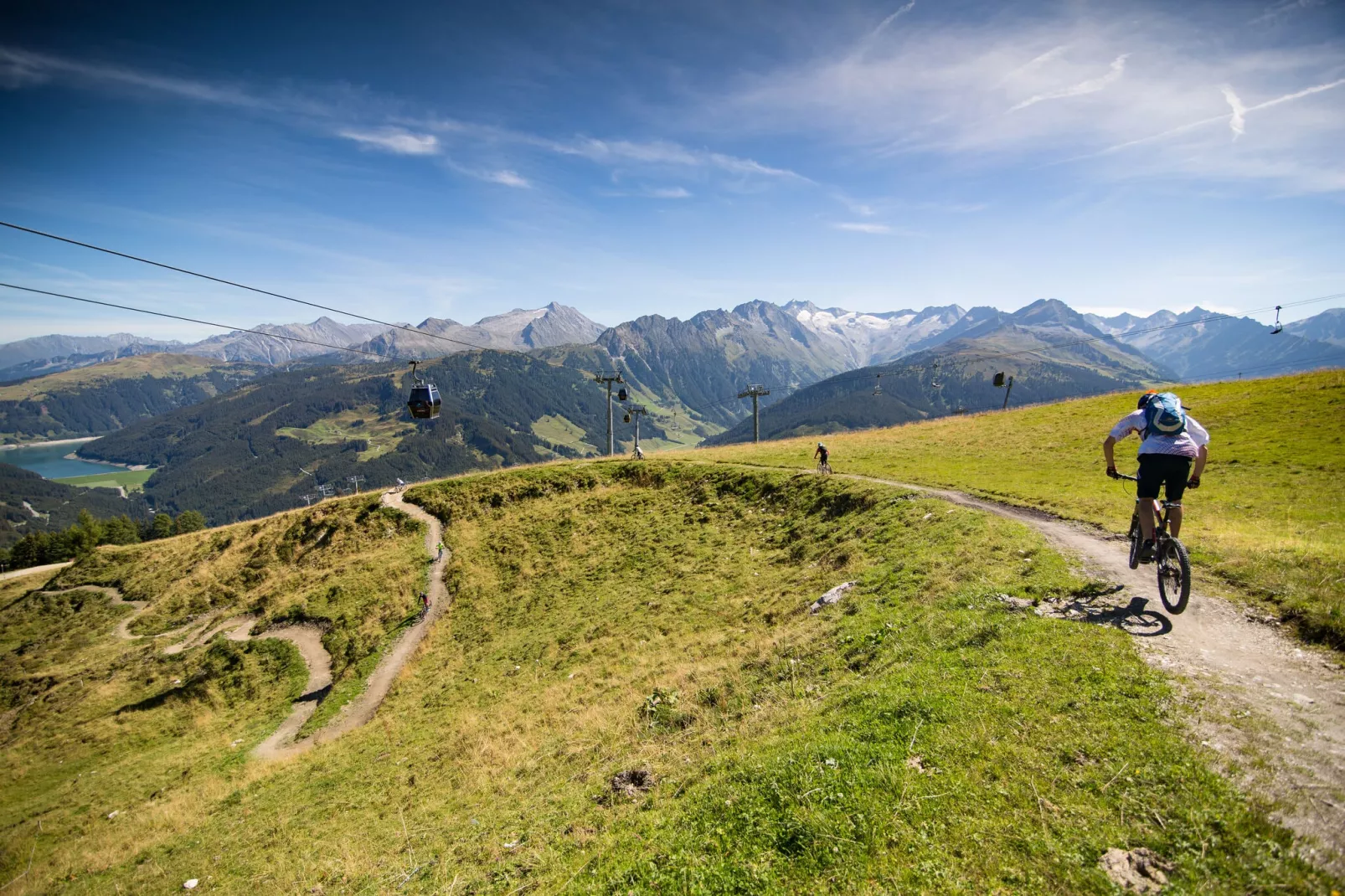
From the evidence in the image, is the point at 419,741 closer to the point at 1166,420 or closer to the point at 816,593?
the point at 816,593

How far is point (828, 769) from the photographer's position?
879cm

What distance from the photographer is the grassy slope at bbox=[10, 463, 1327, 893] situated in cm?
675

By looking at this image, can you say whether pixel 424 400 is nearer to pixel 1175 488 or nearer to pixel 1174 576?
pixel 1175 488

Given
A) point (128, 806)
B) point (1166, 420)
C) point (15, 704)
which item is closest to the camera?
point (1166, 420)

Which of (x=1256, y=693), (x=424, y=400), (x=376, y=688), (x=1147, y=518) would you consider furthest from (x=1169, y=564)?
(x=424, y=400)

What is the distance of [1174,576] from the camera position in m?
11.4

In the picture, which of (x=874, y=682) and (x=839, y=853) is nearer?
(x=839, y=853)

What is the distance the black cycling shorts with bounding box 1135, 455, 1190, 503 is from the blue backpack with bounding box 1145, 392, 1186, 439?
54cm

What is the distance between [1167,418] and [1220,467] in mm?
26454

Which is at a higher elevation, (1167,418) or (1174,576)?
(1167,418)

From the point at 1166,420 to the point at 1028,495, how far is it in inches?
702

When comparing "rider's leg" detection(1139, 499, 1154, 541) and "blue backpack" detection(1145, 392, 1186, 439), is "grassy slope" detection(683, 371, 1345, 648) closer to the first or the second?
"rider's leg" detection(1139, 499, 1154, 541)

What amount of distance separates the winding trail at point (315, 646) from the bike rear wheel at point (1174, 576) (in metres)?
32.6

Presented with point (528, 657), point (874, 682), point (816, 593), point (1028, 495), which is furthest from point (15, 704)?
point (1028, 495)
